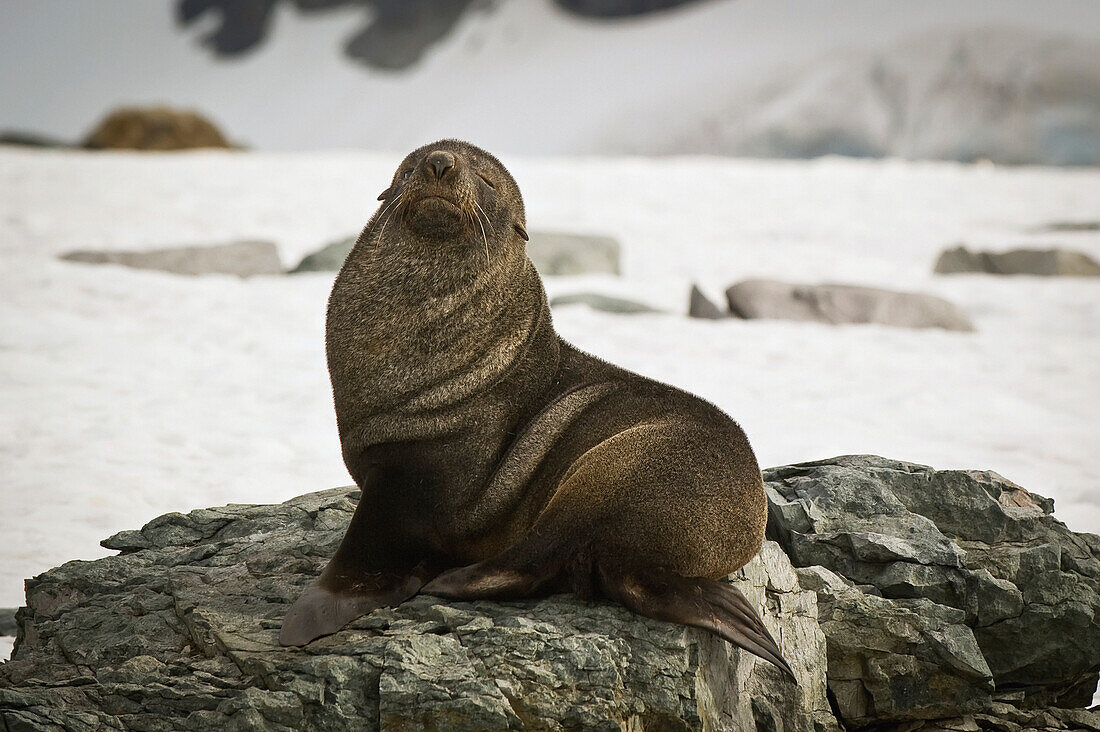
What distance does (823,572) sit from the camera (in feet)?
16.2

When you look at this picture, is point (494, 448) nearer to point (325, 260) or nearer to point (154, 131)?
point (325, 260)

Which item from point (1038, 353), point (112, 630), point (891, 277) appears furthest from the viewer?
point (891, 277)

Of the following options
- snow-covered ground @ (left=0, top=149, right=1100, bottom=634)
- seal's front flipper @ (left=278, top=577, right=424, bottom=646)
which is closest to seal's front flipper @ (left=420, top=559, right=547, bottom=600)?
seal's front flipper @ (left=278, top=577, right=424, bottom=646)

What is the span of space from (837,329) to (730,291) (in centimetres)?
125

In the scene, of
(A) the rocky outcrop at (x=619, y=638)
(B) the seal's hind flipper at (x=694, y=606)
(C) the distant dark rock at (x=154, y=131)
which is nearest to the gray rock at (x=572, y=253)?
(A) the rocky outcrop at (x=619, y=638)

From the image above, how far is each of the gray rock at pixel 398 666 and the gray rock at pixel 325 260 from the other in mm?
8623

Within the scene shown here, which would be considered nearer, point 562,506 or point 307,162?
point 562,506

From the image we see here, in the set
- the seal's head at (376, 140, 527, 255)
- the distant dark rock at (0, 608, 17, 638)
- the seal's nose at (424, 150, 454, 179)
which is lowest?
the distant dark rock at (0, 608, 17, 638)

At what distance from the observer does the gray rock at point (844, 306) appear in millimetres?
11969

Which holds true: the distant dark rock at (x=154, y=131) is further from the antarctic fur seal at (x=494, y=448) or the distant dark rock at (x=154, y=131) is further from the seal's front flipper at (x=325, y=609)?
the seal's front flipper at (x=325, y=609)

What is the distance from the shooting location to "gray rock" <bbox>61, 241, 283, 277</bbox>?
13.0 m

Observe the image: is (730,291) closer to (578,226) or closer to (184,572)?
(578,226)

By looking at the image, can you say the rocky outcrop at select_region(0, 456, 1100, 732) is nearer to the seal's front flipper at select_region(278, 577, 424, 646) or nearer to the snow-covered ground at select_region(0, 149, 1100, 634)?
the seal's front flipper at select_region(278, 577, 424, 646)

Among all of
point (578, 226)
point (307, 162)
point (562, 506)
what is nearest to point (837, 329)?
point (578, 226)
